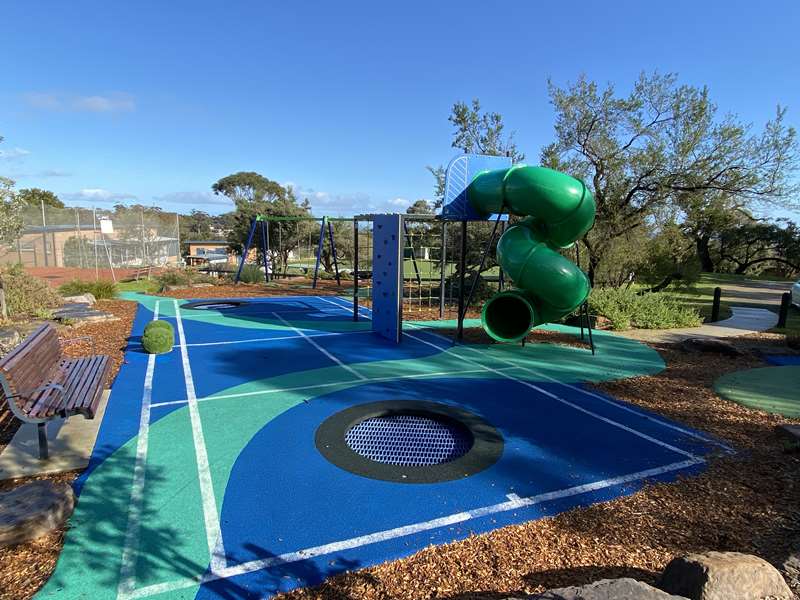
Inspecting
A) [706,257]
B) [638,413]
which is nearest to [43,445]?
[638,413]

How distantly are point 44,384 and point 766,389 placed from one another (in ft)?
31.1

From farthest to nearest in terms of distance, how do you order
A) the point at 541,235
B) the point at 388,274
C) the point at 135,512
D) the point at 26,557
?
the point at 388,274, the point at 541,235, the point at 135,512, the point at 26,557

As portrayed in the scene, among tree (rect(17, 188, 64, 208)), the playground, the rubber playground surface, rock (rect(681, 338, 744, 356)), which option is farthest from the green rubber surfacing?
tree (rect(17, 188, 64, 208))

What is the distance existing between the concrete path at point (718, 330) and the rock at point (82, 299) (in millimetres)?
14563

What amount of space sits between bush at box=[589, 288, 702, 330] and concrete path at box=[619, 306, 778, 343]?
271 mm

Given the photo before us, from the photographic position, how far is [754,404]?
247 inches

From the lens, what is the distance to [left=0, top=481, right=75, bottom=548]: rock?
10.3 ft

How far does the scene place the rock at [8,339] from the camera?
292 inches

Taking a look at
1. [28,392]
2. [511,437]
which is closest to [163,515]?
[28,392]

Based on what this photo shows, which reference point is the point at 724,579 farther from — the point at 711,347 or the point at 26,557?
the point at 711,347

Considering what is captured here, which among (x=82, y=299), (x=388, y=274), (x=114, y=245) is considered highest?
(x=114, y=245)

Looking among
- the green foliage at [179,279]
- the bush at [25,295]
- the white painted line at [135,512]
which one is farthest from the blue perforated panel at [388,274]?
the green foliage at [179,279]

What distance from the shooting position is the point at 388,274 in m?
9.63

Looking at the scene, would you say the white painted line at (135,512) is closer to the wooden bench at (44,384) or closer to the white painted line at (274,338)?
the wooden bench at (44,384)
